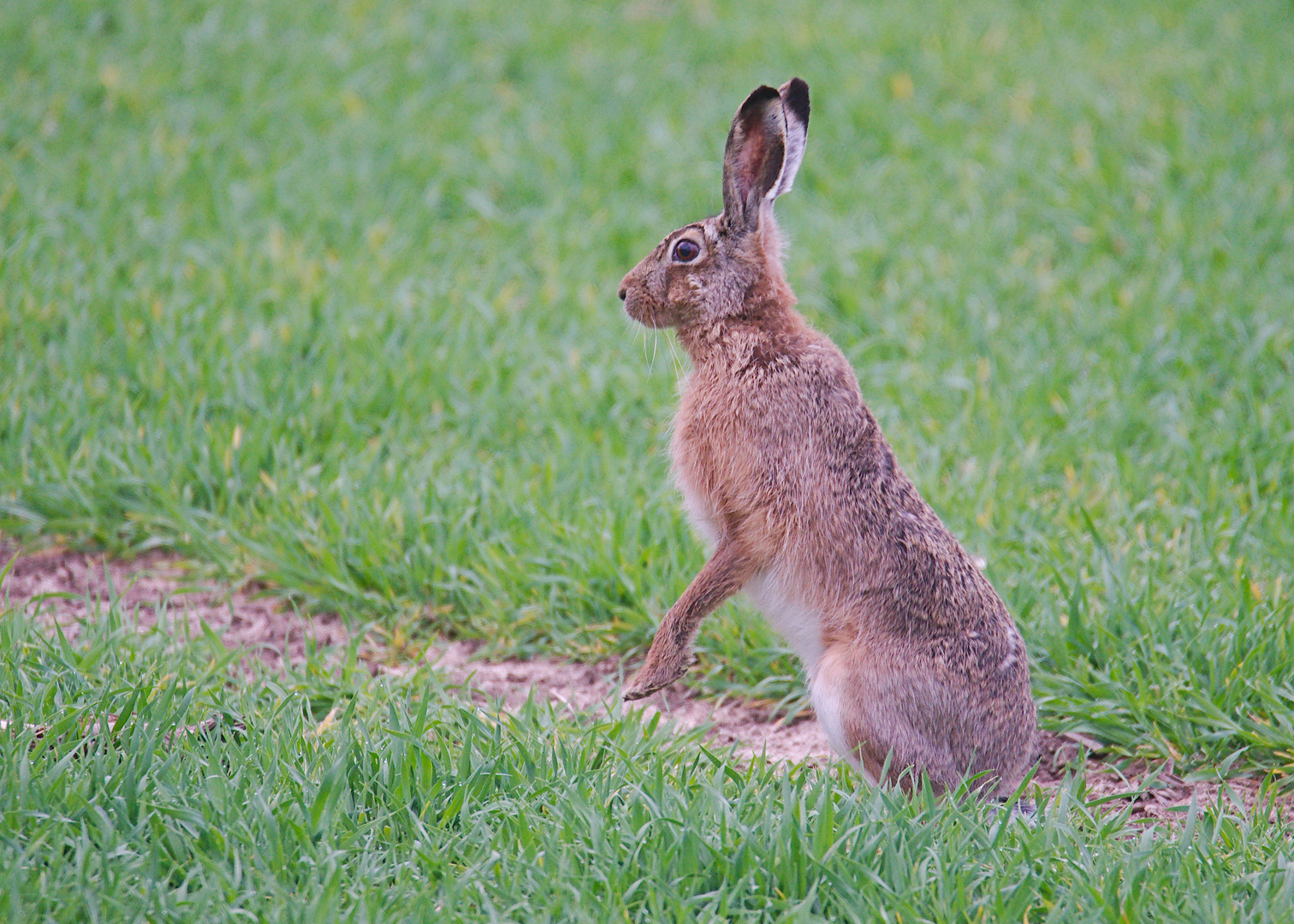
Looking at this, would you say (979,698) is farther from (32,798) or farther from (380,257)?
(380,257)

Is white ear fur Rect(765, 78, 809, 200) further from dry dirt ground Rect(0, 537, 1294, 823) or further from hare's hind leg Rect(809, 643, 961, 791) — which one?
dry dirt ground Rect(0, 537, 1294, 823)

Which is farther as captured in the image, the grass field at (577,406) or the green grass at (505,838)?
the grass field at (577,406)

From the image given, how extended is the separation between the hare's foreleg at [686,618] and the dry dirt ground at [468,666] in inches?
13.6

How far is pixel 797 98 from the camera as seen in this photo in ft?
11.0

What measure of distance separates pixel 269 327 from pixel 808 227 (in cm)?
279

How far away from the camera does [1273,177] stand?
266 inches

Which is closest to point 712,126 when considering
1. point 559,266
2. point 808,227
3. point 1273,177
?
point 808,227

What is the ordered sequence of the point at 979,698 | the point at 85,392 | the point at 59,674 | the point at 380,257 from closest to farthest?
the point at 979,698 < the point at 59,674 < the point at 85,392 < the point at 380,257

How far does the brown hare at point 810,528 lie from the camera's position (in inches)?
118

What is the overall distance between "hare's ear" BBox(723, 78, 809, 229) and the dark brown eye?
118 millimetres

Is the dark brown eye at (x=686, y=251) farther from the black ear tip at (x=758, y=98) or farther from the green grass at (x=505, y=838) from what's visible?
the green grass at (x=505, y=838)

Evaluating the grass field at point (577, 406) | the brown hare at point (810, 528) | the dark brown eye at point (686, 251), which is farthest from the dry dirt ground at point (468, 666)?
the dark brown eye at point (686, 251)

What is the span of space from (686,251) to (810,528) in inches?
34.4

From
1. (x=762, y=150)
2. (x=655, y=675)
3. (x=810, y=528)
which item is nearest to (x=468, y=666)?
(x=655, y=675)
